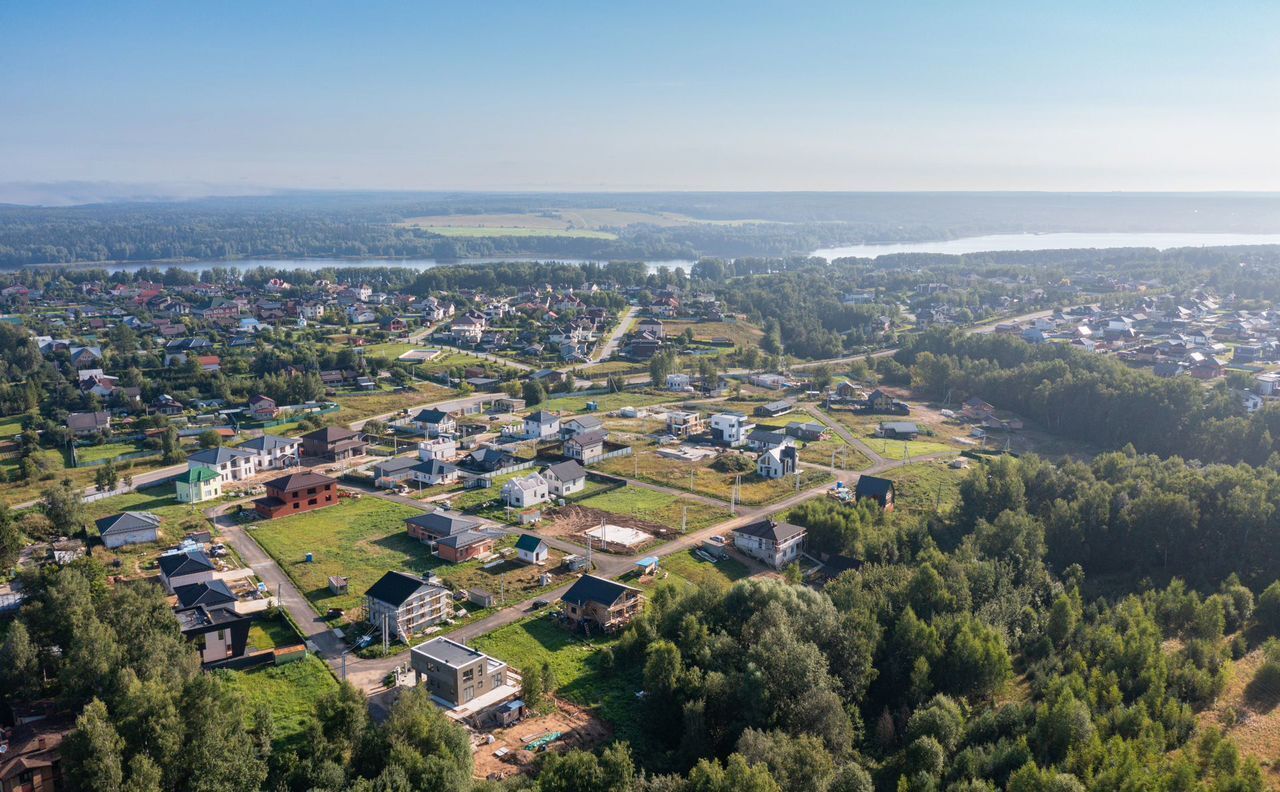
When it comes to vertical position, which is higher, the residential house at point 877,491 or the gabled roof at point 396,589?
the gabled roof at point 396,589

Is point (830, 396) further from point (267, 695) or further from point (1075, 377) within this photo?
point (267, 695)

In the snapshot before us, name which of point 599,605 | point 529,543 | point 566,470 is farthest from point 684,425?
point 599,605

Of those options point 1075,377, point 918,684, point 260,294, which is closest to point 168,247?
point 260,294

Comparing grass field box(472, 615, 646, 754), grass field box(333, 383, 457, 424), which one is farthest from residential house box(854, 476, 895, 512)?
grass field box(333, 383, 457, 424)

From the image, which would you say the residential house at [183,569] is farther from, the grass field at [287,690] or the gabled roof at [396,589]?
the gabled roof at [396,589]

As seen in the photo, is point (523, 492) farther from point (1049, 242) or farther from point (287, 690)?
point (1049, 242)

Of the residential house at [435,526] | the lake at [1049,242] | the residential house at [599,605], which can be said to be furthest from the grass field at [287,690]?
the lake at [1049,242]
